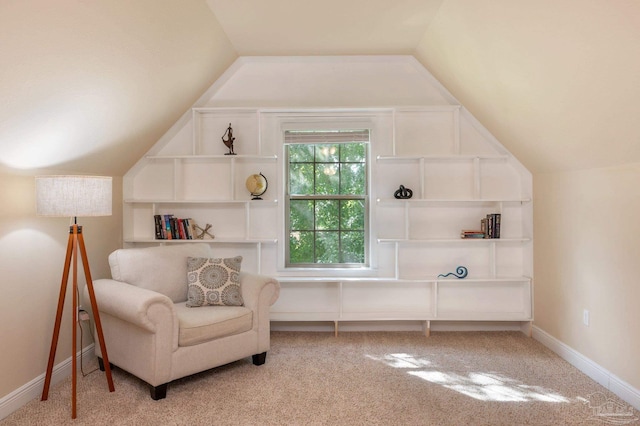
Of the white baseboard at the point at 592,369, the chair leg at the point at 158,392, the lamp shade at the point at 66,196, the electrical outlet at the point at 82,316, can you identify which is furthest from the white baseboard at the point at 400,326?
the lamp shade at the point at 66,196

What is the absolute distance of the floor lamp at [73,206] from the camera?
249cm

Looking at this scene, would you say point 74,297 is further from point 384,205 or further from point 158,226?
point 384,205

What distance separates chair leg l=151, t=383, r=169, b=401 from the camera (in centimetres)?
263

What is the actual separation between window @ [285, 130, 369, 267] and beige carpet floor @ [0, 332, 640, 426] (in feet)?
3.33

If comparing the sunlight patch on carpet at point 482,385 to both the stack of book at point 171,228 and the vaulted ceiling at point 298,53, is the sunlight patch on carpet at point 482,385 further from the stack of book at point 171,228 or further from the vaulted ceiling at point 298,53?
the stack of book at point 171,228

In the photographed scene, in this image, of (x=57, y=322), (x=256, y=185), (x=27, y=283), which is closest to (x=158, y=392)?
(x=57, y=322)

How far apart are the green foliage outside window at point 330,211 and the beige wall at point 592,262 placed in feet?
5.47

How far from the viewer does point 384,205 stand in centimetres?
411

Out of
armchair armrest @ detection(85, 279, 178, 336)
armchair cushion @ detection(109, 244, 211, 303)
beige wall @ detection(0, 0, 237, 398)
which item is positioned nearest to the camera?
beige wall @ detection(0, 0, 237, 398)

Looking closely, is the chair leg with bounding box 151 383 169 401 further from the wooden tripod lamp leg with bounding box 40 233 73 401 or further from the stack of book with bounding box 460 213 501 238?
the stack of book with bounding box 460 213 501 238

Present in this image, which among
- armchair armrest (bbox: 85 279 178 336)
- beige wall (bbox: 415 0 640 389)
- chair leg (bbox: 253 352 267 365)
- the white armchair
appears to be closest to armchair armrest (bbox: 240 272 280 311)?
the white armchair

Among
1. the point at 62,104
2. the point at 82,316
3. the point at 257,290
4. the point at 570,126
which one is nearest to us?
the point at 62,104

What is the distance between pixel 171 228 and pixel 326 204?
4.96ft

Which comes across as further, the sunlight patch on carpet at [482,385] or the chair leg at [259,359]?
the chair leg at [259,359]
